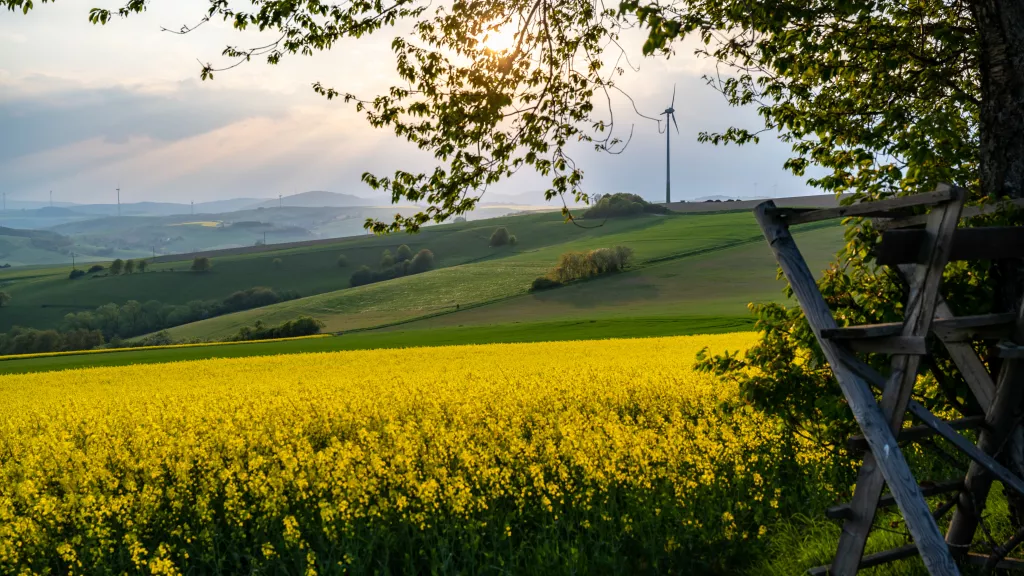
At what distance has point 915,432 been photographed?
4.96 meters

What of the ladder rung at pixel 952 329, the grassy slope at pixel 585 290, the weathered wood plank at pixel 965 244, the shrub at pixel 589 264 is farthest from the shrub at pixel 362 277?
the weathered wood plank at pixel 965 244

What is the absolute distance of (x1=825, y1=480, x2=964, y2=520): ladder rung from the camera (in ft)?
15.9

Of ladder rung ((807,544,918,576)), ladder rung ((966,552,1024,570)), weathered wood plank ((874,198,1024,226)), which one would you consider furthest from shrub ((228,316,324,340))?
weathered wood plank ((874,198,1024,226))

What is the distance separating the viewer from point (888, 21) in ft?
27.8

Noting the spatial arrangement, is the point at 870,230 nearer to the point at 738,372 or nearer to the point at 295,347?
the point at 738,372

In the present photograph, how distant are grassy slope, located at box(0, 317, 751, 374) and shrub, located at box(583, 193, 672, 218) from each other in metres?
81.9

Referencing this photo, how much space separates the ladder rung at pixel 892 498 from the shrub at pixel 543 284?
258ft

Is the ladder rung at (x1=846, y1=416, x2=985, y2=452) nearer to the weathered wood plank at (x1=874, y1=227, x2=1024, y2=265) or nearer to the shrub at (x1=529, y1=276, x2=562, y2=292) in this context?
the weathered wood plank at (x1=874, y1=227, x2=1024, y2=265)

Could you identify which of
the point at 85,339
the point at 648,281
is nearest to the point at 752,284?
the point at 648,281

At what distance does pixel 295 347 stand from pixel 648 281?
45853 mm

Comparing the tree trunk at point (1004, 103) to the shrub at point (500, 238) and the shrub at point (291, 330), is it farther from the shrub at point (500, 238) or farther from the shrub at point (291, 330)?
the shrub at point (500, 238)

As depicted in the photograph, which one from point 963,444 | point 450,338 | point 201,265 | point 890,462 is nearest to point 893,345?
point 890,462

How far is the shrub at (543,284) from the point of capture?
3329 inches

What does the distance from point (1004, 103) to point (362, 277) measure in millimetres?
115257
